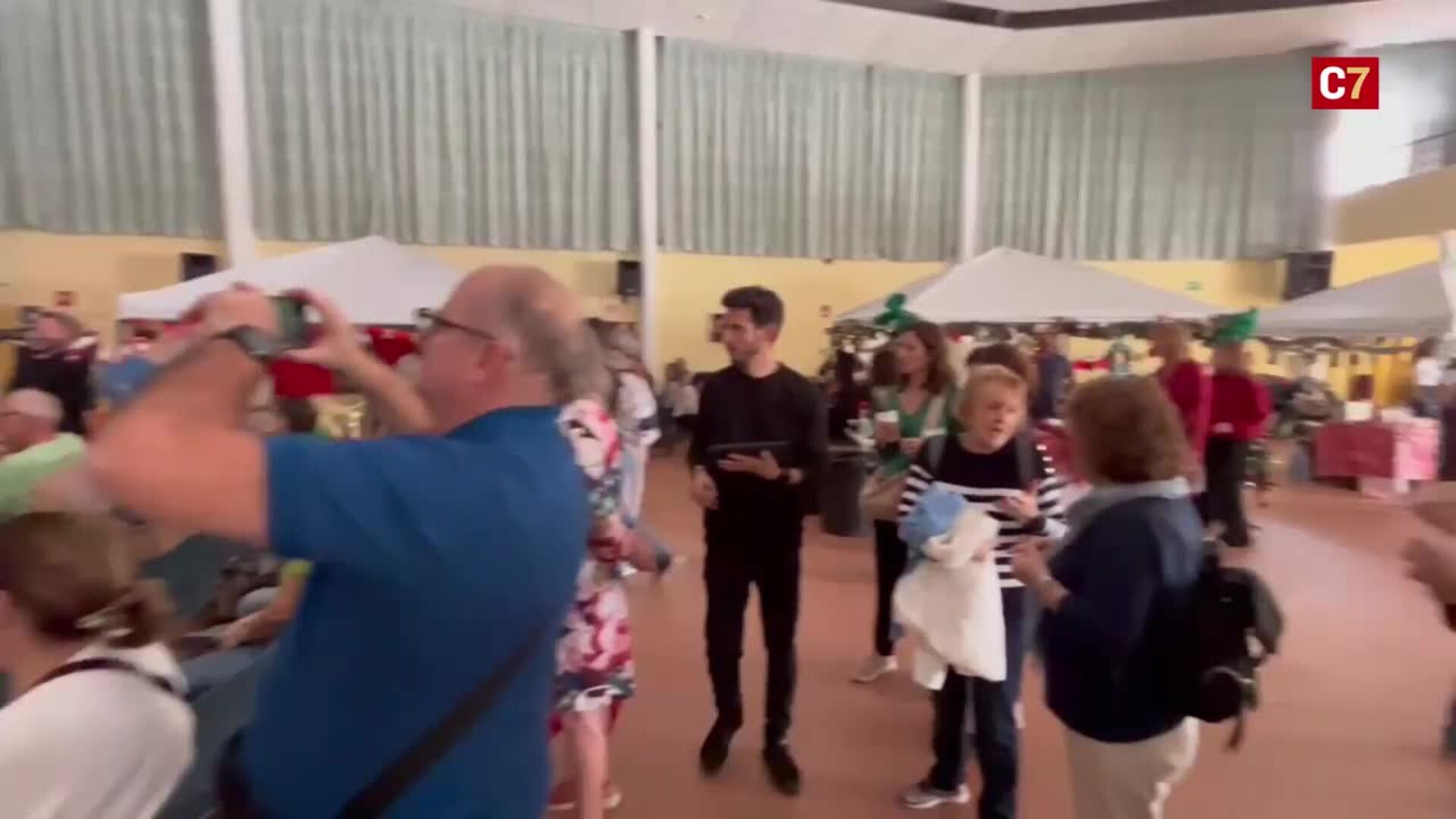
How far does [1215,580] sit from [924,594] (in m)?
0.98

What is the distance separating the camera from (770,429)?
3283 millimetres

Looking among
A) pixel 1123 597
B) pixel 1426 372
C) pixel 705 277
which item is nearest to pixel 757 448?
pixel 1123 597

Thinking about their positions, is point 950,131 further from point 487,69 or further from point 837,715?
point 837,715

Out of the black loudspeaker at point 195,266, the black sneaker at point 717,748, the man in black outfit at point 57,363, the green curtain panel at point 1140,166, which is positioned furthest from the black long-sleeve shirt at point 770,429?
the green curtain panel at point 1140,166

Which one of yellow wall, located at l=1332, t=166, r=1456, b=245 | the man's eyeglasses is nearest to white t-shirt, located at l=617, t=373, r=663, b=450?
the man's eyeglasses

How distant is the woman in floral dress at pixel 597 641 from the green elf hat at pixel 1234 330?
4.80m

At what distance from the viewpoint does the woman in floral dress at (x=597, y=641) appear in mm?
2805

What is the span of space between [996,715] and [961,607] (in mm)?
300

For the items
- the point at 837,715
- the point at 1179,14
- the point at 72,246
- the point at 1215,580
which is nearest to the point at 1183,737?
the point at 1215,580

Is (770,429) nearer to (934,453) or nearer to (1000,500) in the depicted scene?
(934,453)

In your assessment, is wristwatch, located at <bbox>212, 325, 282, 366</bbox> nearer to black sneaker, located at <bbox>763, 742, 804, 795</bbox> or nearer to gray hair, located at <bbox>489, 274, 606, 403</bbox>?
gray hair, located at <bbox>489, 274, 606, 403</bbox>

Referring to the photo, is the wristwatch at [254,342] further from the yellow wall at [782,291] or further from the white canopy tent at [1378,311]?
the yellow wall at [782,291]

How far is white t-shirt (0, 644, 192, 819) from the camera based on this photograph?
1.50m

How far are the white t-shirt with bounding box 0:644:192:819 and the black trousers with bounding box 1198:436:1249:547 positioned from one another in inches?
238
